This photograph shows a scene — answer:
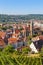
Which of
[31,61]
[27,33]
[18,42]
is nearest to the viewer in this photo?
[31,61]

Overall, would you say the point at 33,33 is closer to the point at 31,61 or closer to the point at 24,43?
the point at 24,43

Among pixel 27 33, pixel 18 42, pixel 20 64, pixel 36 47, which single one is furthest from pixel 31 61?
pixel 27 33

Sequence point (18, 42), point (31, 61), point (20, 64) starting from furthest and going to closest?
point (18, 42) < point (31, 61) < point (20, 64)

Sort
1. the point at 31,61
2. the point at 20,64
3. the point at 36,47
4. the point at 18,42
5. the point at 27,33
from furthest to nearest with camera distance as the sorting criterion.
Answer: the point at 27,33 < the point at 18,42 < the point at 36,47 < the point at 31,61 < the point at 20,64

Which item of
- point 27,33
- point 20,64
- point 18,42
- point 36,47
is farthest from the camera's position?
point 27,33

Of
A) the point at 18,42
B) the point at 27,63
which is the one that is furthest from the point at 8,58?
the point at 18,42

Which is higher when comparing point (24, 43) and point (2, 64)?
point (2, 64)

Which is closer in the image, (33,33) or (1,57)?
(1,57)

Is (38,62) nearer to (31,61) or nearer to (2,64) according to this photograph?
(31,61)

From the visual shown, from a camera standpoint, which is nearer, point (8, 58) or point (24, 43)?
point (8, 58)
